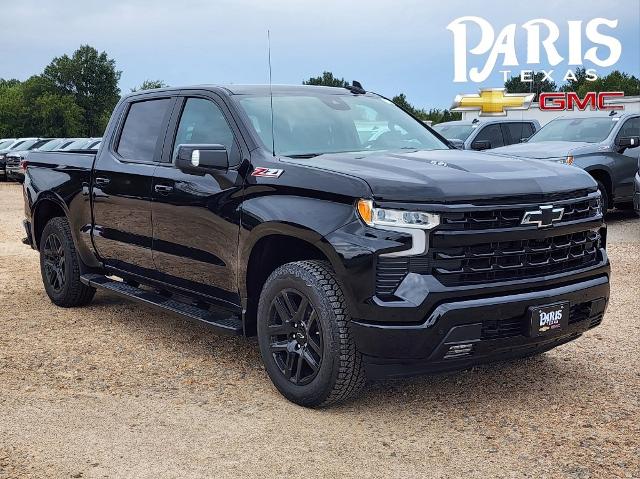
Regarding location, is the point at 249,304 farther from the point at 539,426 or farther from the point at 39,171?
the point at 39,171

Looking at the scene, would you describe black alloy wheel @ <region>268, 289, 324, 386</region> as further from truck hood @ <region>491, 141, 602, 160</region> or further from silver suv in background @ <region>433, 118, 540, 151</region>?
silver suv in background @ <region>433, 118, 540, 151</region>

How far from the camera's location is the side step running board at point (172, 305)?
5.33 metres

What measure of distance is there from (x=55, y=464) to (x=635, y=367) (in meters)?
3.59

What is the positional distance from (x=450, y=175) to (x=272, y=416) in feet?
5.21

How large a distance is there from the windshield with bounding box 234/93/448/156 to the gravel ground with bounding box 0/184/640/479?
4.86ft

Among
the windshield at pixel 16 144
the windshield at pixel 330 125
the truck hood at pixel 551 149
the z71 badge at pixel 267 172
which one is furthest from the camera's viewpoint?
the windshield at pixel 16 144

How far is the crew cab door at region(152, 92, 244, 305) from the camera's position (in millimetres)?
5285

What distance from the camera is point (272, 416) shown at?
470cm

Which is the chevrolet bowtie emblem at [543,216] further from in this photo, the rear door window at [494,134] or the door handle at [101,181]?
the rear door window at [494,134]

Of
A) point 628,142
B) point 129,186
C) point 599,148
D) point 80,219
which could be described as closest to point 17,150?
point 599,148

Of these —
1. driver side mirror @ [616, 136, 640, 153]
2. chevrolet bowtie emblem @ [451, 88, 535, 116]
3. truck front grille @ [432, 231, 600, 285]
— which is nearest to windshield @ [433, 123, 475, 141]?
driver side mirror @ [616, 136, 640, 153]

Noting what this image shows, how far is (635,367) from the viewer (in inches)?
220

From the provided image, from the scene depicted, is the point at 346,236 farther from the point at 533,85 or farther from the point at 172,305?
the point at 533,85

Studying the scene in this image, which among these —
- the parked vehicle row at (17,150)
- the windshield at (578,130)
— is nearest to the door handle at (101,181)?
the windshield at (578,130)
